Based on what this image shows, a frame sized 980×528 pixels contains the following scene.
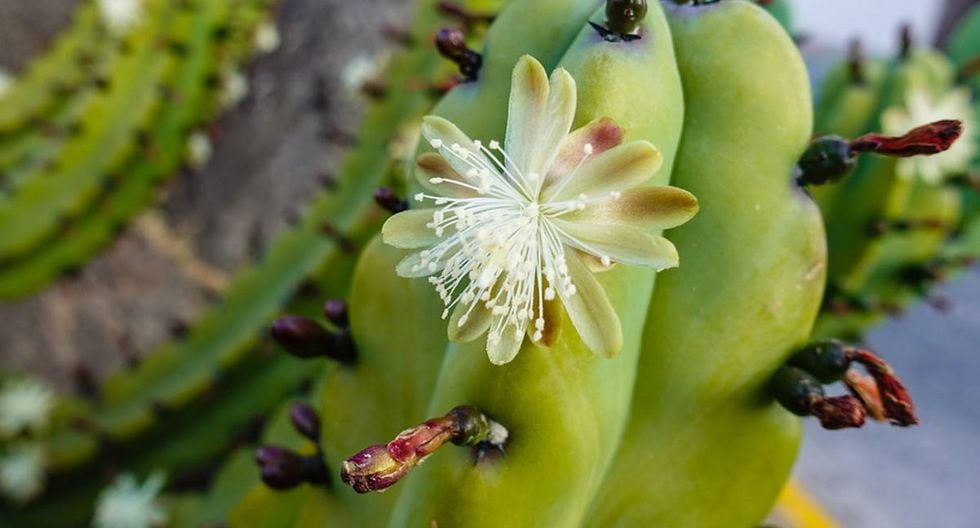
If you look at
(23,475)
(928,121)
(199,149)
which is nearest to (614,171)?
(928,121)

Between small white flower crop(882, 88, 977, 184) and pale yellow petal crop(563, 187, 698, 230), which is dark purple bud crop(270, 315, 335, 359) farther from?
small white flower crop(882, 88, 977, 184)

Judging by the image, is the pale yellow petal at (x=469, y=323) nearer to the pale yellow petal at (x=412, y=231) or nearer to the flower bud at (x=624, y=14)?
the pale yellow petal at (x=412, y=231)

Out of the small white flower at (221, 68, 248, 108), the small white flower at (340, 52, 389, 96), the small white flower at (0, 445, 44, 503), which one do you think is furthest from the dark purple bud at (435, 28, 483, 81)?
the small white flower at (221, 68, 248, 108)

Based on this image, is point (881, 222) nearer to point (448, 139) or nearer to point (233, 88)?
point (448, 139)

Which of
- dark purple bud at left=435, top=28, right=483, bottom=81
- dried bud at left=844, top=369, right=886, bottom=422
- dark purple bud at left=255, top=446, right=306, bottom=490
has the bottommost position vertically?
dark purple bud at left=255, top=446, right=306, bottom=490

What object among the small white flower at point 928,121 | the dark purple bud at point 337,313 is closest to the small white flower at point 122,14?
the dark purple bud at point 337,313

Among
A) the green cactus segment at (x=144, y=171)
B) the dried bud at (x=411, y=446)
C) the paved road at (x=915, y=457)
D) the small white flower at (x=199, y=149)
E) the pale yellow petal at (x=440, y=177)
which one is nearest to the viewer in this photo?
the dried bud at (x=411, y=446)

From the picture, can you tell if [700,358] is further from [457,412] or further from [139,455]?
[139,455]
